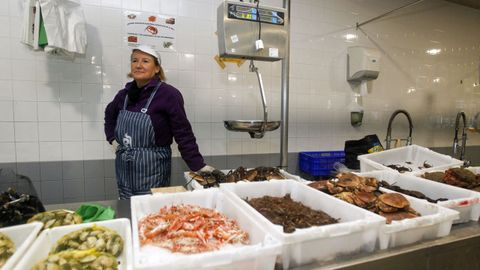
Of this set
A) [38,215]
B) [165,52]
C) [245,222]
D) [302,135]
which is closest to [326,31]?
[302,135]

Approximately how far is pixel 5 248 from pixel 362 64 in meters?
3.65

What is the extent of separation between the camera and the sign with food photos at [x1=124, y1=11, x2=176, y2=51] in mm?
2717

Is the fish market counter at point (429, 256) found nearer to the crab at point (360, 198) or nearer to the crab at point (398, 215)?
the crab at point (398, 215)

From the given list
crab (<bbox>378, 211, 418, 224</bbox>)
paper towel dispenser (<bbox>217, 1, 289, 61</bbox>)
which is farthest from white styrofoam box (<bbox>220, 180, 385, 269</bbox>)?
paper towel dispenser (<bbox>217, 1, 289, 61</bbox>)

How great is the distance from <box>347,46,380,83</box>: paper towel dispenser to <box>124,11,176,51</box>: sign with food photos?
225 cm

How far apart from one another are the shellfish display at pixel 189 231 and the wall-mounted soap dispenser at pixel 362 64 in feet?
9.96

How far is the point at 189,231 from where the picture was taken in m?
1.03

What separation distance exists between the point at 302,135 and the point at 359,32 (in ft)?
5.34

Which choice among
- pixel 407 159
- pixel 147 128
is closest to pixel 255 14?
pixel 147 128

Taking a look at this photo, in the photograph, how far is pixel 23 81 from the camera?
245cm

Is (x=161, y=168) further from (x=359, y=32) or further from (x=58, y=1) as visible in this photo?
(x=359, y=32)

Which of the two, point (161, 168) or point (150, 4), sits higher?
point (150, 4)

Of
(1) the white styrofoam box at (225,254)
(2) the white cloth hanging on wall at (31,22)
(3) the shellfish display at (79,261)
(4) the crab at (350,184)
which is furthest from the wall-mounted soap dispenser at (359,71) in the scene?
(3) the shellfish display at (79,261)

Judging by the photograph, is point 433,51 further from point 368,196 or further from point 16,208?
point 16,208
